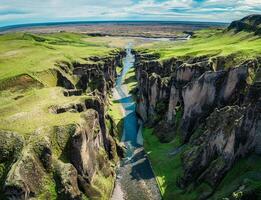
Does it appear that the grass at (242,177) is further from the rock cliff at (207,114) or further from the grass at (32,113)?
the grass at (32,113)

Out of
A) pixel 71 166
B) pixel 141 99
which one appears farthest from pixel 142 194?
pixel 141 99

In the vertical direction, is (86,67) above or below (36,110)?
below

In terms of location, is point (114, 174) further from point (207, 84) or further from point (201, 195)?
point (207, 84)

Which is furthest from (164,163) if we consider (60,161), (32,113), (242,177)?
(32,113)

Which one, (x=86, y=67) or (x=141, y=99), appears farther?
(x=86, y=67)

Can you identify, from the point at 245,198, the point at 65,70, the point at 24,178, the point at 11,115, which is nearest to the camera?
the point at 245,198

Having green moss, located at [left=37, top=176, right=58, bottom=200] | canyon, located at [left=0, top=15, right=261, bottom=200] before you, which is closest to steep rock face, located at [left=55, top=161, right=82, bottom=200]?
canyon, located at [left=0, top=15, right=261, bottom=200]

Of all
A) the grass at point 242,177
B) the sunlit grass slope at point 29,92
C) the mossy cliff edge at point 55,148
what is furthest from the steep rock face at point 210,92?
the sunlit grass slope at point 29,92
